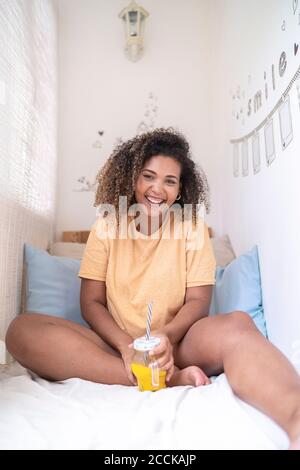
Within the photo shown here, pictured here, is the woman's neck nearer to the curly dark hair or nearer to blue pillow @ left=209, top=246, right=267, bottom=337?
the curly dark hair

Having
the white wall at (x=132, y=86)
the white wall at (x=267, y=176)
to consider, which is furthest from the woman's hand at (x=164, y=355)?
the white wall at (x=132, y=86)

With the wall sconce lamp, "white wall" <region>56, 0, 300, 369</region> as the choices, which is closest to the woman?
Result: "white wall" <region>56, 0, 300, 369</region>

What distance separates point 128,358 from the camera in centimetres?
84

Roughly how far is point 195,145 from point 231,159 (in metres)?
0.27

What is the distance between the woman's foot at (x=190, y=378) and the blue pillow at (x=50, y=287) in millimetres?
421

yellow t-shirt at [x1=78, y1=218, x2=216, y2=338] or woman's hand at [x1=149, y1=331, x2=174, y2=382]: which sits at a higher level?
yellow t-shirt at [x1=78, y1=218, x2=216, y2=338]

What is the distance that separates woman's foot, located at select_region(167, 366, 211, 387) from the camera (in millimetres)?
807

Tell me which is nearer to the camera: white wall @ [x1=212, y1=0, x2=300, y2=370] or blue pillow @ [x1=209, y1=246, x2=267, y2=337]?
white wall @ [x1=212, y1=0, x2=300, y2=370]

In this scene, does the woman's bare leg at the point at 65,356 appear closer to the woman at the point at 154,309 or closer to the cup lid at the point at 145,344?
the woman at the point at 154,309

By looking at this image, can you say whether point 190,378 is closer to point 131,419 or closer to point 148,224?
point 131,419

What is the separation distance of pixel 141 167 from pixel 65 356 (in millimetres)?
506

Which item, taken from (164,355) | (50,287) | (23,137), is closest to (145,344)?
(164,355)

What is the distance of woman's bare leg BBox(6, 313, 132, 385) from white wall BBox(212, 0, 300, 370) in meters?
0.38

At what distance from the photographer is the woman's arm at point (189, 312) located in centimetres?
93
